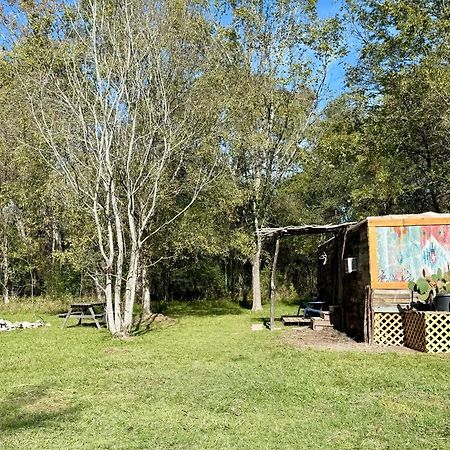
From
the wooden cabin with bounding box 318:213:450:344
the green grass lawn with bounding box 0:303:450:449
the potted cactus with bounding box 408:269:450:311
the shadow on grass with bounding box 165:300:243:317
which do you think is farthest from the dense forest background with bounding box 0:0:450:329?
the potted cactus with bounding box 408:269:450:311

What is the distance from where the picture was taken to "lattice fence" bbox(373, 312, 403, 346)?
981 cm

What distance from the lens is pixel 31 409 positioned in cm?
584

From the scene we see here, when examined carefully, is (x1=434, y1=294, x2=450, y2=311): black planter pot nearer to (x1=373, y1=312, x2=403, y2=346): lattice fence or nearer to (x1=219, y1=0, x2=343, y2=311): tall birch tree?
(x1=373, y1=312, x2=403, y2=346): lattice fence

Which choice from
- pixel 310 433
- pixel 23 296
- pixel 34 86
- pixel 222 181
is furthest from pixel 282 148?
pixel 310 433

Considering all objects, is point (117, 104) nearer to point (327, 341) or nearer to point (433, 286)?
point (327, 341)

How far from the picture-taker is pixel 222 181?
16.2 metres

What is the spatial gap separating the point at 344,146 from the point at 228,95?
5.06m

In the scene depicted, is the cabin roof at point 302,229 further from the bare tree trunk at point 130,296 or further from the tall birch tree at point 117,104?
the bare tree trunk at point 130,296

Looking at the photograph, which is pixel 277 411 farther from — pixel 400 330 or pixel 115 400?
pixel 400 330

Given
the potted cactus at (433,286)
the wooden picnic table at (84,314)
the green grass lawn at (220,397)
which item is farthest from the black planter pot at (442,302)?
the wooden picnic table at (84,314)

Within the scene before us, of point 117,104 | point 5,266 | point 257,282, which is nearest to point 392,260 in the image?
point 117,104

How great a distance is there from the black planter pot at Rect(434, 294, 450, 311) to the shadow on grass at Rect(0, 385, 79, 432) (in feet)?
20.5

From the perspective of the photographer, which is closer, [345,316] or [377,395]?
[377,395]

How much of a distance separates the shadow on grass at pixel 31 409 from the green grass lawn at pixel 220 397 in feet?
0.04
